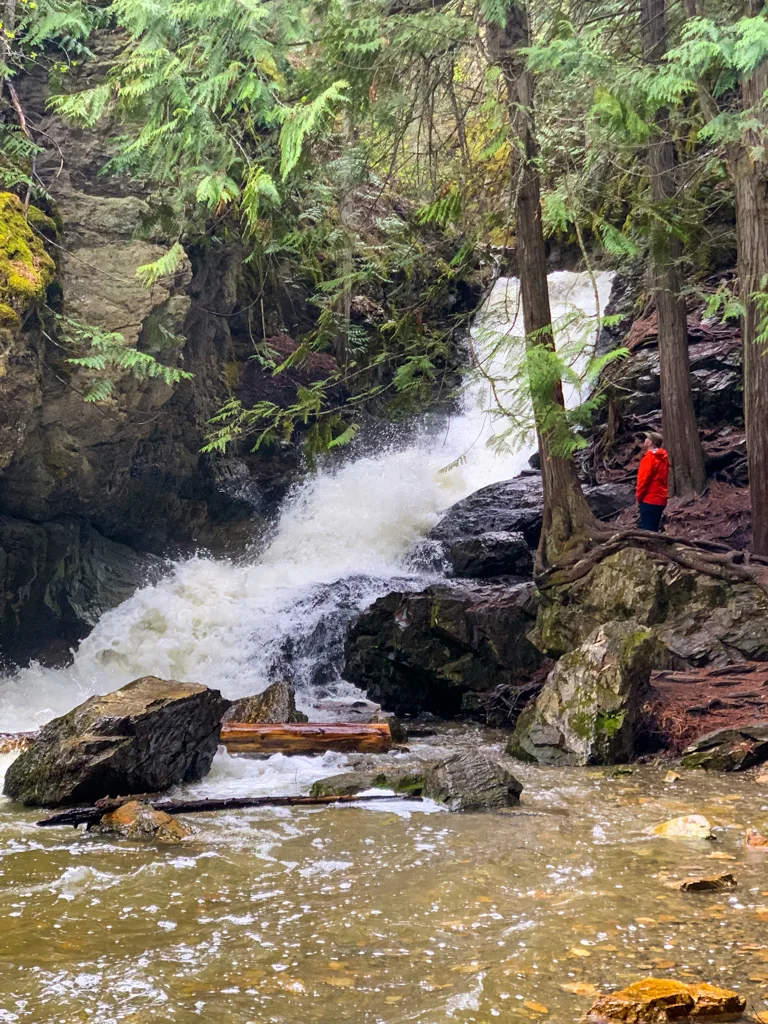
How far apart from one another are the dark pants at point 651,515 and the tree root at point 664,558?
2.54ft

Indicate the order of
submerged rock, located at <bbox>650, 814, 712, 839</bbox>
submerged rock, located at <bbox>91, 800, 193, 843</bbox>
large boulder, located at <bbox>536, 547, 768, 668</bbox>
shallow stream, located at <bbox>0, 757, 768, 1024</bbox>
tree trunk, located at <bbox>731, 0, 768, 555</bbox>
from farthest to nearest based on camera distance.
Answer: tree trunk, located at <bbox>731, 0, 768, 555</bbox> < large boulder, located at <bbox>536, 547, 768, 668</bbox> < submerged rock, located at <bbox>91, 800, 193, 843</bbox> < submerged rock, located at <bbox>650, 814, 712, 839</bbox> < shallow stream, located at <bbox>0, 757, 768, 1024</bbox>

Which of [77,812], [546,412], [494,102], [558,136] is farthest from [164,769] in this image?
[558,136]

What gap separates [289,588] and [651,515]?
5952 millimetres

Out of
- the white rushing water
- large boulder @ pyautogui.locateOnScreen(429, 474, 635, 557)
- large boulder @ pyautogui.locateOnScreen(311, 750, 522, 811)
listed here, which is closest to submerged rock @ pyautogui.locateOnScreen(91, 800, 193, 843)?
large boulder @ pyautogui.locateOnScreen(311, 750, 522, 811)

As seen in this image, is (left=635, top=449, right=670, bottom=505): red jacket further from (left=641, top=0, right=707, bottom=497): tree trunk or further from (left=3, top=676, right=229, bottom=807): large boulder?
(left=3, top=676, right=229, bottom=807): large boulder

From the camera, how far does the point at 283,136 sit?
8.28 meters

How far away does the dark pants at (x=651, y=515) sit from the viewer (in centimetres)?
1141

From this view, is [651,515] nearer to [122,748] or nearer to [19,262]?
[122,748]

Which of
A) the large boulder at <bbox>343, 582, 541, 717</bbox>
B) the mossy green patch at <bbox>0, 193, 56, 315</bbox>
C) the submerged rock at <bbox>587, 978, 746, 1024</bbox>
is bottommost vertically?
the large boulder at <bbox>343, 582, 541, 717</bbox>

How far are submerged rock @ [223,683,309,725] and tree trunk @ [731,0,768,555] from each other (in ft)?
19.9

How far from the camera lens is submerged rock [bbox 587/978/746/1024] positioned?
9.00ft

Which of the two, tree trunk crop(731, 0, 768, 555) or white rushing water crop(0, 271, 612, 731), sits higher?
tree trunk crop(731, 0, 768, 555)

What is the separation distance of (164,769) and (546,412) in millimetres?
5823

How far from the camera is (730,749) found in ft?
23.1
